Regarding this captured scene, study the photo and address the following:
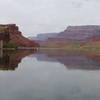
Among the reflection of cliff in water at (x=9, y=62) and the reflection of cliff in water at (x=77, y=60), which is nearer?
the reflection of cliff in water at (x=9, y=62)

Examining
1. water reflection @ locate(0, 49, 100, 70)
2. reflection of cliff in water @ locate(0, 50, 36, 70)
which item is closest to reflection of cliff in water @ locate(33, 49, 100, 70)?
water reflection @ locate(0, 49, 100, 70)

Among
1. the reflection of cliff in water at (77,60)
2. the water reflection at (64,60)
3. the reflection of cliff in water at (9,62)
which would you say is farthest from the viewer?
the reflection of cliff in water at (77,60)

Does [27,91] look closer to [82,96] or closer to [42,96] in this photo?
[42,96]

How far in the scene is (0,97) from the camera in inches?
531

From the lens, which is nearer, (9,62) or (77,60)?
(9,62)

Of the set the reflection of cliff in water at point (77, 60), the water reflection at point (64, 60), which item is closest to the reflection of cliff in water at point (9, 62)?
the water reflection at point (64, 60)

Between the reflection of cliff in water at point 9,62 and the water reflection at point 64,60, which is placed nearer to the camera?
the reflection of cliff in water at point 9,62

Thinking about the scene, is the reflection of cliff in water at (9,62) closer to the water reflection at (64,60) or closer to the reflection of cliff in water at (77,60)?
the water reflection at (64,60)

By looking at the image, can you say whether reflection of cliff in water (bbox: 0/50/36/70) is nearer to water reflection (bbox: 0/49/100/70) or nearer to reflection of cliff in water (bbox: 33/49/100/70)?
water reflection (bbox: 0/49/100/70)

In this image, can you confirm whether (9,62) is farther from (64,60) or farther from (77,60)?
(77,60)

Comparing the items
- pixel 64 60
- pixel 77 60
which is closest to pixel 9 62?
pixel 64 60

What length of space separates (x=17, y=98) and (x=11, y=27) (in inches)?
6744

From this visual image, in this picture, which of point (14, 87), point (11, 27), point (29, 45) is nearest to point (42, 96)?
point (14, 87)

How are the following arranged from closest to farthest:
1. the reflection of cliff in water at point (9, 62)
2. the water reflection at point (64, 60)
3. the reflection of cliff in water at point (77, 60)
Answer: the reflection of cliff in water at point (9, 62), the water reflection at point (64, 60), the reflection of cliff in water at point (77, 60)
